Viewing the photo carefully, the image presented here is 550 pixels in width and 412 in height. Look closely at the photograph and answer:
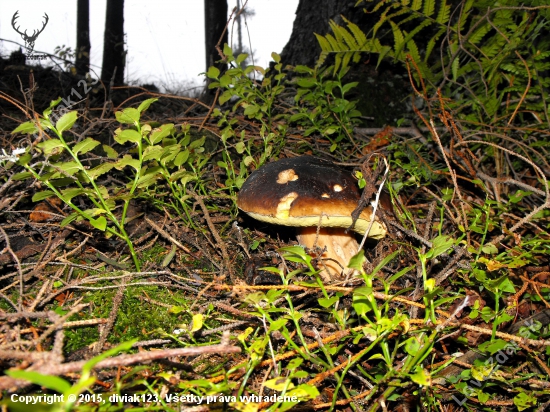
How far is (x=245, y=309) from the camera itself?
1315 mm

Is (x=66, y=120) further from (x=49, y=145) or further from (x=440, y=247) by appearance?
(x=440, y=247)

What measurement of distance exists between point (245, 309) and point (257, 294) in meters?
0.32

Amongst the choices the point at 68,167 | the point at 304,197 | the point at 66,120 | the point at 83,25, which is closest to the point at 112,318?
the point at 68,167

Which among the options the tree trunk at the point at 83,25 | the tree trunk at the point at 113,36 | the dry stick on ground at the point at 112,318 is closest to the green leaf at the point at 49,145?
the dry stick on ground at the point at 112,318

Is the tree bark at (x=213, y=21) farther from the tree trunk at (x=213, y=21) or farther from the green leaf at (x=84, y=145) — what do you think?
the green leaf at (x=84, y=145)

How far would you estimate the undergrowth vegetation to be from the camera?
3.12 feet

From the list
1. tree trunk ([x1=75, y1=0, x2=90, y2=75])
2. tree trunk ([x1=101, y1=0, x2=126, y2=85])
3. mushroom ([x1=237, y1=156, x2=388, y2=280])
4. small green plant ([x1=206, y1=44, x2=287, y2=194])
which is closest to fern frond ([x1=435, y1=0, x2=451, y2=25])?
Result: small green plant ([x1=206, y1=44, x2=287, y2=194])

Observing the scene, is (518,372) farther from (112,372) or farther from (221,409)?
(112,372)

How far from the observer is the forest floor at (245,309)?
94 cm

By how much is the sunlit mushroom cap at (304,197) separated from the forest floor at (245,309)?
0.49 feet

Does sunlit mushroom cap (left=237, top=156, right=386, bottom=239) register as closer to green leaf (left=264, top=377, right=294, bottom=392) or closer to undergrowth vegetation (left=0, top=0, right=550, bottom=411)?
undergrowth vegetation (left=0, top=0, right=550, bottom=411)

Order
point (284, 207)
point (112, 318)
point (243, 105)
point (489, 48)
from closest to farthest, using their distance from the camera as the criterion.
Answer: point (112, 318) → point (284, 207) → point (243, 105) → point (489, 48)

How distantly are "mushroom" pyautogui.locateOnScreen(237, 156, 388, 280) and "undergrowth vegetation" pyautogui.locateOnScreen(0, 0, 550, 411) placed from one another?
Answer: 4.0 inches

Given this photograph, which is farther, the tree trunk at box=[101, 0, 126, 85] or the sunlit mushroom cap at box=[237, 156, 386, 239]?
the tree trunk at box=[101, 0, 126, 85]
